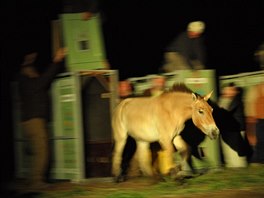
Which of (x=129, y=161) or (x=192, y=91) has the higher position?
(x=192, y=91)

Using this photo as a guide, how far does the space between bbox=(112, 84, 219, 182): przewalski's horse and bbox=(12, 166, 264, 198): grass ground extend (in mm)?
560

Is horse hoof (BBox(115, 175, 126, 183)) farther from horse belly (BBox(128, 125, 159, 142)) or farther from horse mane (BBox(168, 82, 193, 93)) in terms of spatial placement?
horse mane (BBox(168, 82, 193, 93))

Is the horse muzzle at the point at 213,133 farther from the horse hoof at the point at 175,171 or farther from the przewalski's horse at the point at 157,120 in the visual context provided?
the horse hoof at the point at 175,171

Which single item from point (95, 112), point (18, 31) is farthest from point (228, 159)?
point (18, 31)

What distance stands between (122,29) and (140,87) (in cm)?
1313

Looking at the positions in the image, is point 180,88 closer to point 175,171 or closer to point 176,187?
point 175,171

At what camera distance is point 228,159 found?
13.5 meters

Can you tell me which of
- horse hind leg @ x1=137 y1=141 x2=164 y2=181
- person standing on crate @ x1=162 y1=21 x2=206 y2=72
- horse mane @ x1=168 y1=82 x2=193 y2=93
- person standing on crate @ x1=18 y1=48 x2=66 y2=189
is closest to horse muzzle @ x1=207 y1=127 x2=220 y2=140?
horse mane @ x1=168 y1=82 x2=193 y2=93

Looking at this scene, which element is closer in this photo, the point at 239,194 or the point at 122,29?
the point at 239,194

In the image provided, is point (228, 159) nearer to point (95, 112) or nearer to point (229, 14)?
point (95, 112)

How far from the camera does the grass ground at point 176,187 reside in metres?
10.4

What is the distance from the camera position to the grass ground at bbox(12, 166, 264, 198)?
10367mm

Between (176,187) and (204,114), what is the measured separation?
166 cm

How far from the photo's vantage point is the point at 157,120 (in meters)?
12.5
